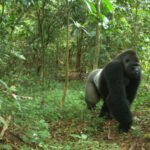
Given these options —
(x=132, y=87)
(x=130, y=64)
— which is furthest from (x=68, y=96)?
(x=130, y=64)

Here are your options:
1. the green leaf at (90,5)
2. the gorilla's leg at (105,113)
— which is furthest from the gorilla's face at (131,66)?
the green leaf at (90,5)

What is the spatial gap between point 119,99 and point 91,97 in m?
1.56

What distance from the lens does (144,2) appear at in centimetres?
820

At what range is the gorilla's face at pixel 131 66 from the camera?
4688 mm

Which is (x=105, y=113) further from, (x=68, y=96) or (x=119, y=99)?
(x=68, y=96)

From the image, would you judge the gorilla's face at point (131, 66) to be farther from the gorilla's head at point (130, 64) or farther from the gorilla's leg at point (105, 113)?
the gorilla's leg at point (105, 113)

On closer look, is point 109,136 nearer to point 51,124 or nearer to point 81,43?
point 51,124

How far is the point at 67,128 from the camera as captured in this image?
447 cm

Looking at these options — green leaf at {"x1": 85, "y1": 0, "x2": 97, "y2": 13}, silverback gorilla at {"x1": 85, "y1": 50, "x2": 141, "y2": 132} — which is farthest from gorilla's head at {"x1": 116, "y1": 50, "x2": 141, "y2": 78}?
green leaf at {"x1": 85, "y1": 0, "x2": 97, "y2": 13}

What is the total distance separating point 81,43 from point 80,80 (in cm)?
141

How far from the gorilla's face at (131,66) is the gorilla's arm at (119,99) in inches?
8.1

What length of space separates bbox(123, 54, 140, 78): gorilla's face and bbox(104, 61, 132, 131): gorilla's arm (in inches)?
8.1

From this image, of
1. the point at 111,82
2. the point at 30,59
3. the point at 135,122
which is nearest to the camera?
the point at 111,82

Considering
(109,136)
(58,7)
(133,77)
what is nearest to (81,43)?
(58,7)
